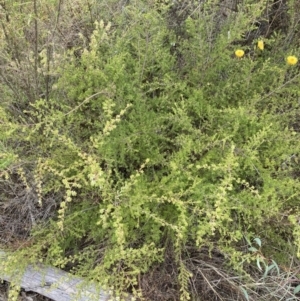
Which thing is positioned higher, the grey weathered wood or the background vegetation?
the background vegetation

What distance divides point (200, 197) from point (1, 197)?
3.81ft

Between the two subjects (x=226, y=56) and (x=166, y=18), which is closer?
(x=226, y=56)

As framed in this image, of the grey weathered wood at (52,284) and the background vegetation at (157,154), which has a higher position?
the background vegetation at (157,154)

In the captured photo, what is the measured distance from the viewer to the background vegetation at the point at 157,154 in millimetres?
1799

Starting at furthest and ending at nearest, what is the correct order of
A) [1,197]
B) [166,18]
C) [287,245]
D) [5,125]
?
[166,18] < [1,197] < [287,245] < [5,125]

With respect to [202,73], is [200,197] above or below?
below

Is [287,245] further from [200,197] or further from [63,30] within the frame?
[63,30]

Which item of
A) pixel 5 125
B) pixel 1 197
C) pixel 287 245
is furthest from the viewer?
pixel 1 197

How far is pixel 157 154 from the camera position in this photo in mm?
1903

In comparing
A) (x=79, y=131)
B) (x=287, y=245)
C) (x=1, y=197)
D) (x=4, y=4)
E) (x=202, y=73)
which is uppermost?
(x=4, y=4)

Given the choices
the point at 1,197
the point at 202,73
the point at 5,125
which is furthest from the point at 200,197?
the point at 1,197

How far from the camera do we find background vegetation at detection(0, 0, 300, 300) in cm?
A: 180

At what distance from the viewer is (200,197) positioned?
176 centimetres

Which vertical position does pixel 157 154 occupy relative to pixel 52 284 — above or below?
above
